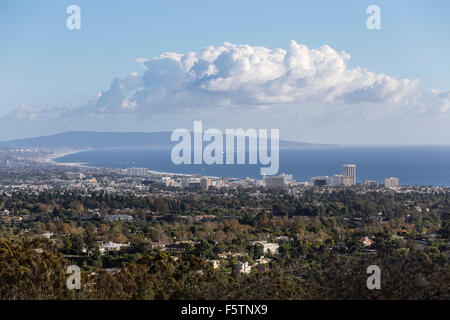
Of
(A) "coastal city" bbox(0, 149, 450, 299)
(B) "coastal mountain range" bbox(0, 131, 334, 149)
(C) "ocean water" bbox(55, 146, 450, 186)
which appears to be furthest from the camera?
(B) "coastal mountain range" bbox(0, 131, 334, 149)

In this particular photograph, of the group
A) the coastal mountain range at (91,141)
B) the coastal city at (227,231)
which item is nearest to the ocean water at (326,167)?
the coastal mountain range at (91,141)

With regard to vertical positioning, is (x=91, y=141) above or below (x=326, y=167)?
above

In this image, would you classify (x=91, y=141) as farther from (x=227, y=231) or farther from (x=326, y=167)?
(x=227, y=231)

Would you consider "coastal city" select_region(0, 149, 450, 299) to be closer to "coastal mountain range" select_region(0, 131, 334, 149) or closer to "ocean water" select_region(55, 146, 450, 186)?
"ocean water" select_region(55, 146, 450, 186)

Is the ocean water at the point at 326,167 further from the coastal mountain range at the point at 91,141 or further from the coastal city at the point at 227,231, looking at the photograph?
the coastal city at the point at 227,231

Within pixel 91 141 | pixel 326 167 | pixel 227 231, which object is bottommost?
pixel 227 231

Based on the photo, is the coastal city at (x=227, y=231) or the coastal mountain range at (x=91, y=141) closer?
the coastal city at (x=227, y=231)

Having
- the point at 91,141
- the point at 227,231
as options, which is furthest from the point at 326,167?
the point at 91,141

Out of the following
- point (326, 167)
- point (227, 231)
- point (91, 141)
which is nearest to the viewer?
point (227, 231)

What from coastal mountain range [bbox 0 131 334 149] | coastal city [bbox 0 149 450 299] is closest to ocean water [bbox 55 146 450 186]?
coastal mountain range [bbox 0 131 334 149]

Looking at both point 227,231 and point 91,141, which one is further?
point 91,141
